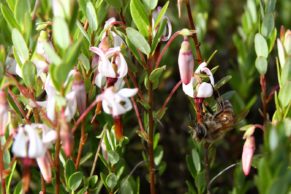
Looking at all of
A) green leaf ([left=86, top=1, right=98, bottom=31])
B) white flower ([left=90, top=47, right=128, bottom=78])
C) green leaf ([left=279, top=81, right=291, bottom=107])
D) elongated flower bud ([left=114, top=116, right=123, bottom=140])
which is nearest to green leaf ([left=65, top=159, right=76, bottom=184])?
elongated flower bud ([left=114, top=116, right=123, bottom=140])

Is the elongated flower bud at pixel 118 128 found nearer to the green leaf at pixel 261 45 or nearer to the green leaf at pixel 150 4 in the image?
the green leaf at pixel 150 4

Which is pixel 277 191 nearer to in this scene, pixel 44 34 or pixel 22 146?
pixel 22 146

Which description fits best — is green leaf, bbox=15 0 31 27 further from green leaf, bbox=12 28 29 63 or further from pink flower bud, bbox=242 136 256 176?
pink flower bud, bbox=242 136 256 176

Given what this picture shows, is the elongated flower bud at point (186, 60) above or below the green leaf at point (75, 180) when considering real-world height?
above

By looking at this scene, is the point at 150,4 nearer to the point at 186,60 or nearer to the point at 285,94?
the point at 186,60

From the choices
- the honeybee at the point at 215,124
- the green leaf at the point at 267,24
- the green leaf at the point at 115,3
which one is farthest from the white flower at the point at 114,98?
the green leaf at the point at 267,24

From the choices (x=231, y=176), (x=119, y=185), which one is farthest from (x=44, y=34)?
(x=231, y=176)
